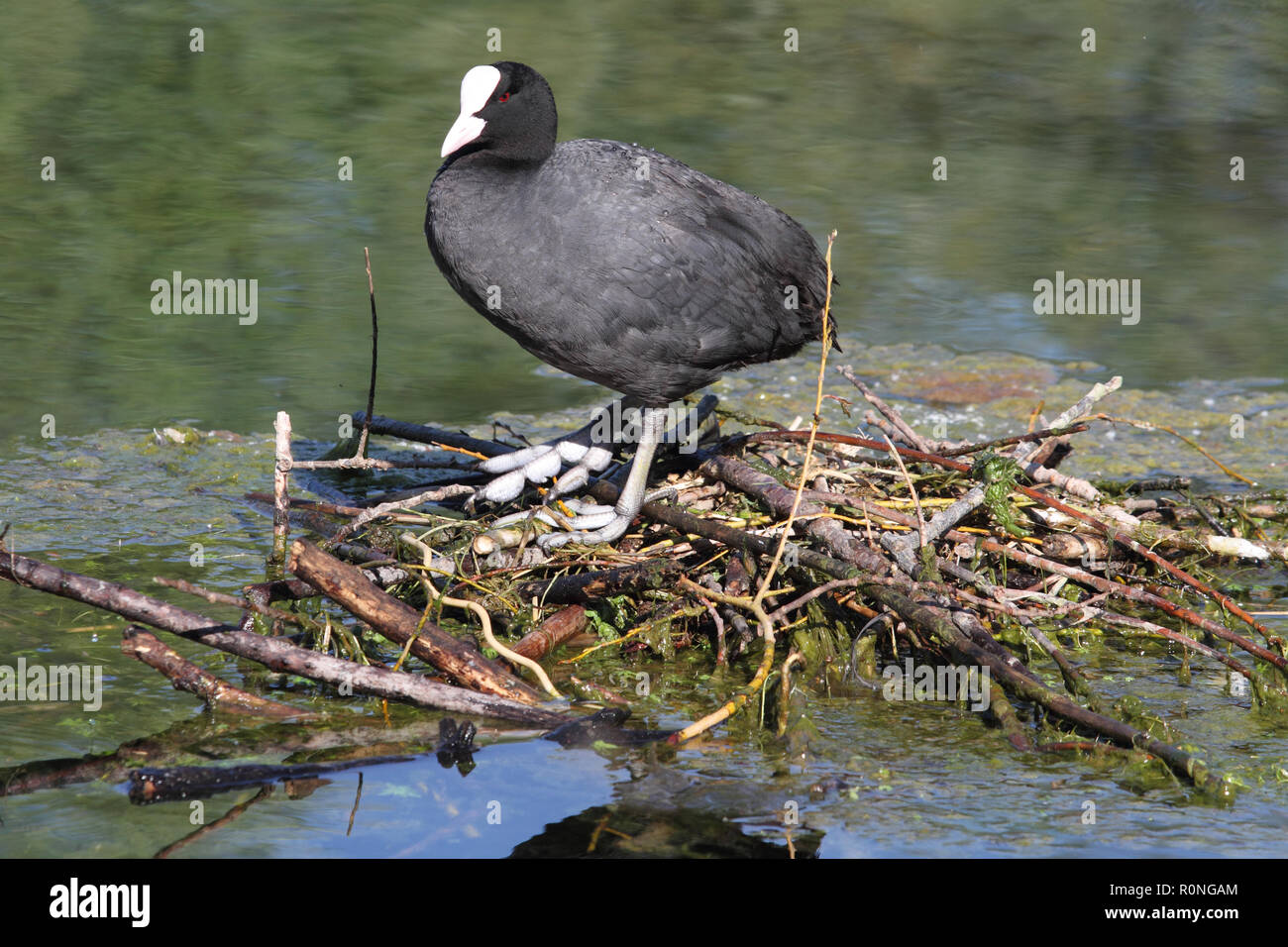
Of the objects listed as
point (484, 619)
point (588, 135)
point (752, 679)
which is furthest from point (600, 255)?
point (588, 135)

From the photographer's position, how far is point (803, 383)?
6.65 meters

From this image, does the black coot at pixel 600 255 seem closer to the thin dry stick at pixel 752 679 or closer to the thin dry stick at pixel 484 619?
the thin dry stick at pixel 484 619

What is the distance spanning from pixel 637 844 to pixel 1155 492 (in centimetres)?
334

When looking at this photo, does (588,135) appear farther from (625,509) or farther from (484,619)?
(484,619)

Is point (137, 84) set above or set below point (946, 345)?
above

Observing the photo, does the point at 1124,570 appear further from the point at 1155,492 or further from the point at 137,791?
the point at 137,791

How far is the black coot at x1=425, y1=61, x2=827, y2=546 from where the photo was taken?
4180mm

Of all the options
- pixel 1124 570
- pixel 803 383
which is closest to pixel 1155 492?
pixel 1124 570

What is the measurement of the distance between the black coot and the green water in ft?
3.50

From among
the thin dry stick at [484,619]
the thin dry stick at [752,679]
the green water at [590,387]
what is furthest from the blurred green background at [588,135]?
the thin dry stick at [752,679]

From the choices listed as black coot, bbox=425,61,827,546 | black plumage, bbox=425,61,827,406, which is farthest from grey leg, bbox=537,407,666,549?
black plumage, bbox=425,61,827,406

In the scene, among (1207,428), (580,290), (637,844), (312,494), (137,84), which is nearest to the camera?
(637,844)

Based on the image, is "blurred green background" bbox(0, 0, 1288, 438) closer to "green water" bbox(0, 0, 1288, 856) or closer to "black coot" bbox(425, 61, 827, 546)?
"green water" bbox(0, 0, 1288, 856)

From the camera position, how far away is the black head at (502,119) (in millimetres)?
4320
